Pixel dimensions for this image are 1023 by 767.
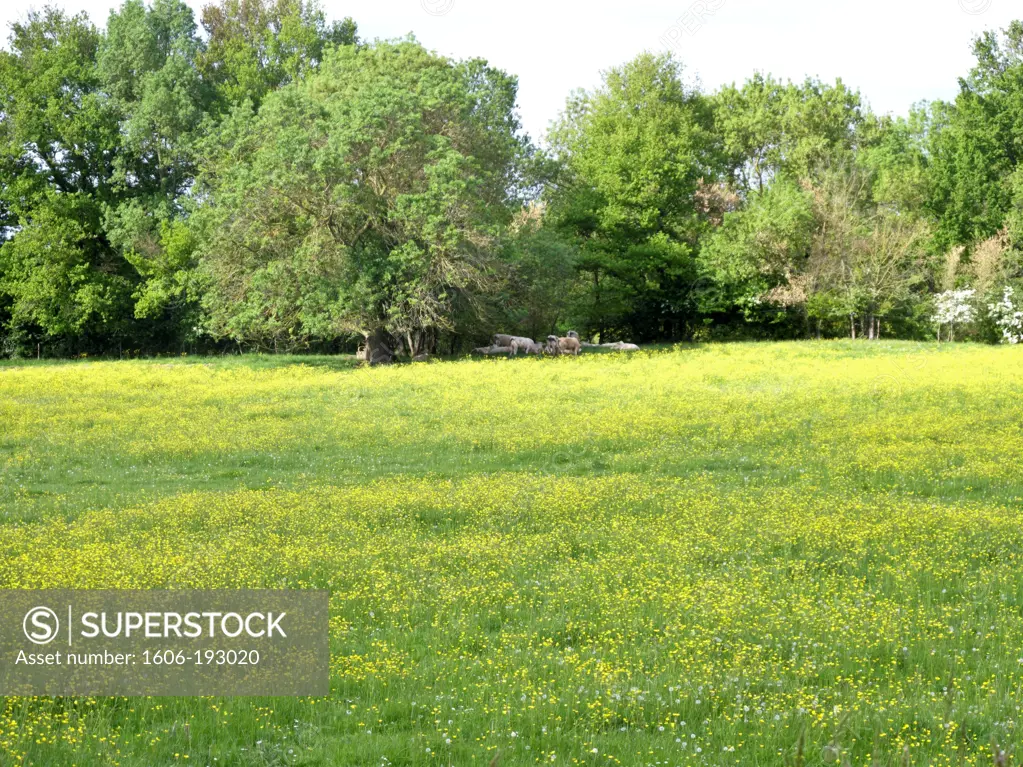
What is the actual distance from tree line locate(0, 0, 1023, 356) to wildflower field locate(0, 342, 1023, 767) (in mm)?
15362

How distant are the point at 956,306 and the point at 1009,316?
341 centimetres

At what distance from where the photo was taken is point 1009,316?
5491 centimetres

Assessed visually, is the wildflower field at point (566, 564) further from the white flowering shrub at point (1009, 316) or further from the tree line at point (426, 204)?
the white flowering shrub at point (1009, 316)

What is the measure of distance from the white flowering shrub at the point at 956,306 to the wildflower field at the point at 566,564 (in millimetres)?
30093

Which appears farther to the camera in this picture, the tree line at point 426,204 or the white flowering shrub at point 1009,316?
the white flowering shrub at point 1009,316

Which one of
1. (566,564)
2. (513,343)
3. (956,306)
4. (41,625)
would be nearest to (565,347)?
(513,343)

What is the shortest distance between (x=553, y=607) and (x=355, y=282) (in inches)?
1320

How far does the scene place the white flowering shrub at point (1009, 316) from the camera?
54.4 meters

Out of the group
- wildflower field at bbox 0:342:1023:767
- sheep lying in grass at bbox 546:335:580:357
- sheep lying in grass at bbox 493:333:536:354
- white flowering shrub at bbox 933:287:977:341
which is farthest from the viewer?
white flowering shrub at bbox 933:287:977:341

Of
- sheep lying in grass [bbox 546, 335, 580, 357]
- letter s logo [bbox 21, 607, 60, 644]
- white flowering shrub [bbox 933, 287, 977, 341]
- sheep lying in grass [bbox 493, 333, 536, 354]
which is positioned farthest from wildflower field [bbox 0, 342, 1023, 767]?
white flowering shrub [bbox 933, 287, 977, 341]

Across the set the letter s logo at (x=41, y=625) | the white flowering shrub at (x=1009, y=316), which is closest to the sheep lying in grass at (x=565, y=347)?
the white flowering shrub at (x=1009, y=316)

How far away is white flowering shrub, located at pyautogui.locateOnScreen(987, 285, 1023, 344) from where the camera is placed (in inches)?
2143

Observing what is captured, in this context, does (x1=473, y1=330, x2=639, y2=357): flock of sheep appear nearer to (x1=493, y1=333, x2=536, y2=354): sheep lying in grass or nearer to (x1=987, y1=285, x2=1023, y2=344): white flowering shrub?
(x1=493, y1=333, x2=536, y2=354): sheep lying in grass

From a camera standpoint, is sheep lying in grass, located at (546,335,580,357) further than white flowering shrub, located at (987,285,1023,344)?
No
